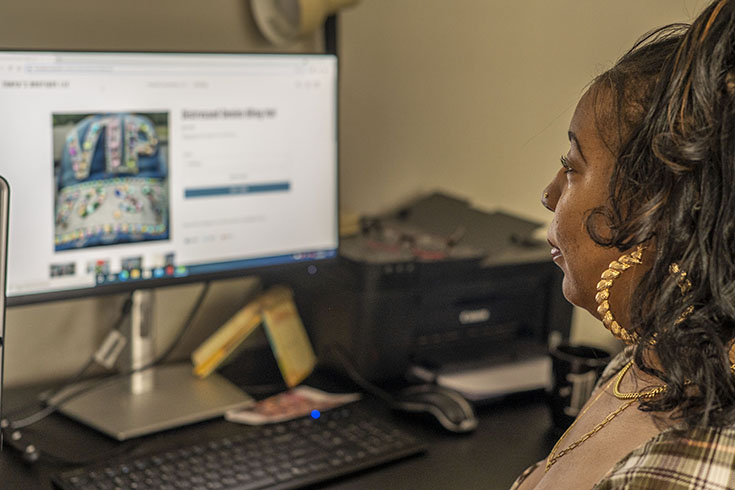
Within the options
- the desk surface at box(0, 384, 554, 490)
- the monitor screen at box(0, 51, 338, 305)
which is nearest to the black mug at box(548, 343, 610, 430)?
the desk surface at box(0, 384, 554, 490)

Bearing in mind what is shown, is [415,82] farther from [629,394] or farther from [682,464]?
[682,464]

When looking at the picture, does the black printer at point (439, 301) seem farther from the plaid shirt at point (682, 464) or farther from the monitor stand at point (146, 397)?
the plaid shirt at point (682, 464)

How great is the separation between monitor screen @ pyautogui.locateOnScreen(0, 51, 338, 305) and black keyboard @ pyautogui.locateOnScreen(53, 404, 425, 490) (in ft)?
0.87

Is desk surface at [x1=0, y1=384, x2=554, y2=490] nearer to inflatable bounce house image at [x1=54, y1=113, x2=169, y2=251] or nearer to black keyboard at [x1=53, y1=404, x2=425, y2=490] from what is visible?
black keyboard at [x1=53, y1=404, x2=425, y2=490]

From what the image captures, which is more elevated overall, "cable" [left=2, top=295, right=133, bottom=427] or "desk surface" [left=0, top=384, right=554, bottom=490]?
"cable" [left=2, top=295, right=133, bottom=427]

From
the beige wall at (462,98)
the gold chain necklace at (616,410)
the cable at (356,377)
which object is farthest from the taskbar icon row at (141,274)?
the gold chain necklace at (616,410)

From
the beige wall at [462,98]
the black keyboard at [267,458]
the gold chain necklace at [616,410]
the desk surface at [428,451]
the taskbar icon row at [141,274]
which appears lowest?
the desk surface at [428,451]

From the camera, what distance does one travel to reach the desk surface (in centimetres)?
117

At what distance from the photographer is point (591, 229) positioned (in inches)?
32.5

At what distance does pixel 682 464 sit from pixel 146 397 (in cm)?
89

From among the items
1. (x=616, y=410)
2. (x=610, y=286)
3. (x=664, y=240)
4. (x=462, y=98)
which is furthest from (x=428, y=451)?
(x=462, y=98)

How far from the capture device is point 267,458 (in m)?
1.18

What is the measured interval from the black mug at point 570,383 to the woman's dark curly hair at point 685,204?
54 centimetres

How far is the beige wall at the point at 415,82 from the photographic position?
4.75ft
